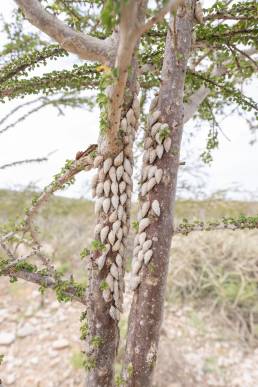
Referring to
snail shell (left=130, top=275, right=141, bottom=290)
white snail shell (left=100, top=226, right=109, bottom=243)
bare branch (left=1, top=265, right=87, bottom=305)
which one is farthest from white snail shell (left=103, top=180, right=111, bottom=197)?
bare branch (left=1, top=265, right=87, bottom=305)

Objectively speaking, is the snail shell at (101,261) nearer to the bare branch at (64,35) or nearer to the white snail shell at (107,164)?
the white snail shell at (107,164)

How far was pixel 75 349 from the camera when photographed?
408cm

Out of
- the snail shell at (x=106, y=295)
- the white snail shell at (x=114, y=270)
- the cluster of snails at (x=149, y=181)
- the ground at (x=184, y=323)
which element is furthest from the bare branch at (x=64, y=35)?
the ground at (x=184, y=323)

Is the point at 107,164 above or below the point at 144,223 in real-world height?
above

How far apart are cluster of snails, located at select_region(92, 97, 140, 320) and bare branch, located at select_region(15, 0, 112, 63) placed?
26cm

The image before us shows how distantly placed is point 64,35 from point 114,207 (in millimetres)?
697

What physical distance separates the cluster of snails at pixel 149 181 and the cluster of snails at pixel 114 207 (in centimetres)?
7

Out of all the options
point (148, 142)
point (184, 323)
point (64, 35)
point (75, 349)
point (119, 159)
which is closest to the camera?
point (64, 35)

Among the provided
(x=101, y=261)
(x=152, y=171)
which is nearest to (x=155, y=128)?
(x=152, y=171)

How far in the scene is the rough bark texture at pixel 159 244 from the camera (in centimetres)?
151

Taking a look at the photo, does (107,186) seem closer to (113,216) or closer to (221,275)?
(113,216)

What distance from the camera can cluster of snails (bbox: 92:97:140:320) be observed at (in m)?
1.46

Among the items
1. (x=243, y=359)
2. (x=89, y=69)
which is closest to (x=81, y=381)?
(x=243, y=359)

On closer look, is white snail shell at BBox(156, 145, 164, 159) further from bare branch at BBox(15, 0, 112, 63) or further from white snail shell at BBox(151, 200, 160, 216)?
bare branch at BBox(15, 0, 112, 63)
